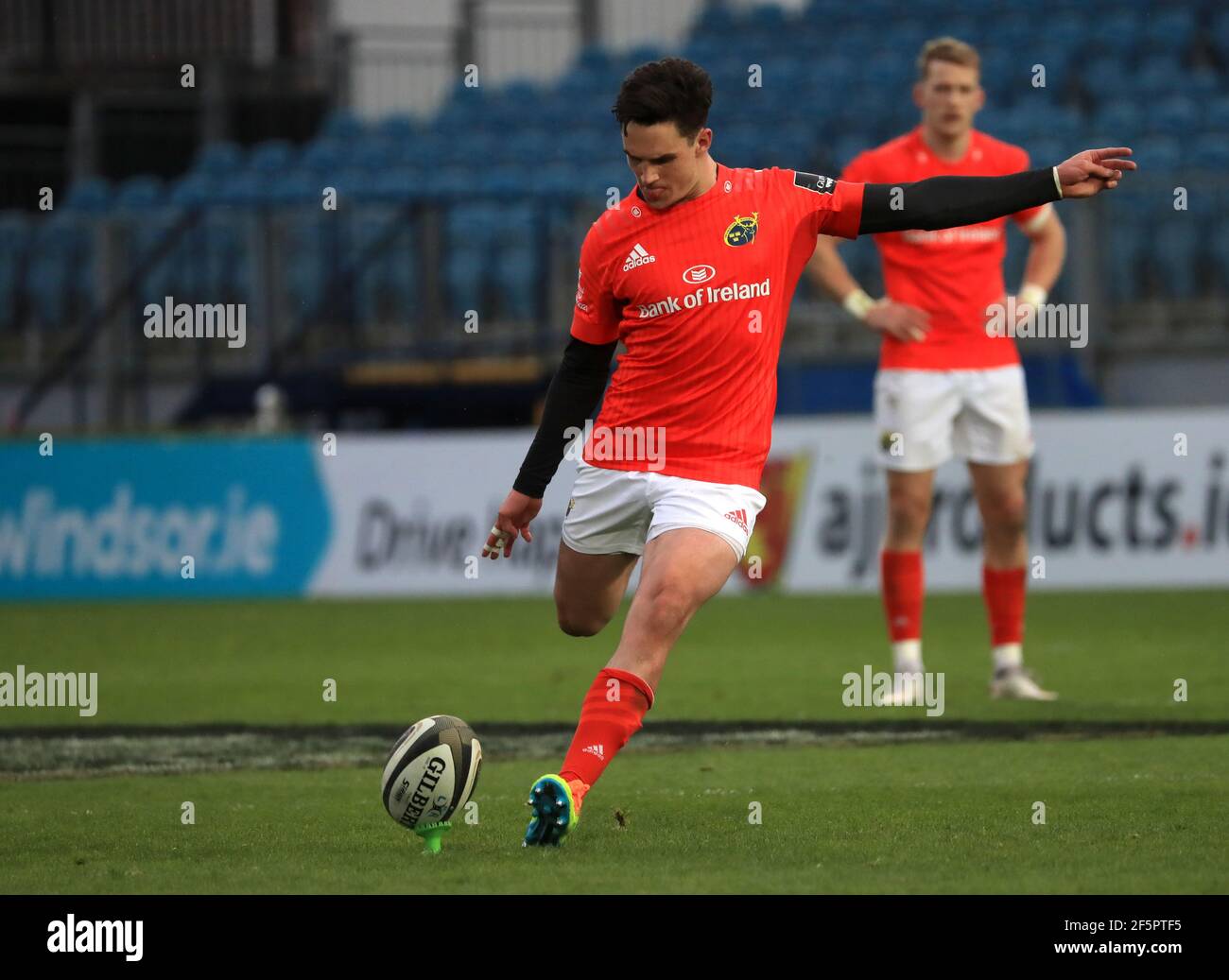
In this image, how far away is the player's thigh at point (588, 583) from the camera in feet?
21.4

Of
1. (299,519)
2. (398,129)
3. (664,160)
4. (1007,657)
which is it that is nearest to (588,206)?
(299,519)

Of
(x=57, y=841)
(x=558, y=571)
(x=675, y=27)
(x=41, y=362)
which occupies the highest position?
(x=675, y=27)

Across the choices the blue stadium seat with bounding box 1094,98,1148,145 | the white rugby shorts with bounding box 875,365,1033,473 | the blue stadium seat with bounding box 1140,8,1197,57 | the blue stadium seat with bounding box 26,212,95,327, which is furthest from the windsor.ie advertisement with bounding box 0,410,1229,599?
the blue stadium seat with bounding box 1140,8,1197,57

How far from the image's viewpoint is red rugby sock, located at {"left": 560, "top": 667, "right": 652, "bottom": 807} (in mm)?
5902

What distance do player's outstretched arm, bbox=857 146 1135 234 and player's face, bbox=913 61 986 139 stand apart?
121 inches

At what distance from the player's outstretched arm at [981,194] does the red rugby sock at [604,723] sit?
1.65m

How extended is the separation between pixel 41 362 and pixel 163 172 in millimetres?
5837

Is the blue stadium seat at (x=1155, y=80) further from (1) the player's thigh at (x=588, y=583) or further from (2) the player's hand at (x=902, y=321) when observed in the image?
(1) the player's thigh at (x=588, y=583)

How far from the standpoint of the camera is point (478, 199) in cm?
1977

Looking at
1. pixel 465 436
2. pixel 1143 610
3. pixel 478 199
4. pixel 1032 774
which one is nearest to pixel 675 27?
pixel 478 199

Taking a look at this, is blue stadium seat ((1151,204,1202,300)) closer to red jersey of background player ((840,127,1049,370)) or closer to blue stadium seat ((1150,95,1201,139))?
blue stadium seat ((1150,95,1201,139))
